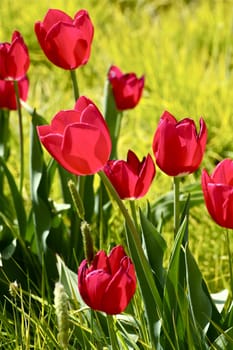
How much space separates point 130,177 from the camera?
123cm

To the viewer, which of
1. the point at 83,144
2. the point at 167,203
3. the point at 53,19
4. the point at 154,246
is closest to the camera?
the point at 83,144

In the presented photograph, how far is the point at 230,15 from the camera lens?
11.6 feet

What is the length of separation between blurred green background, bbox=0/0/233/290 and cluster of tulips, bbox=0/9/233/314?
59 centimetres

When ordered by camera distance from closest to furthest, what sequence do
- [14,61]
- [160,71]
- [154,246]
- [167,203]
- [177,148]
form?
[177,148] → [154,246] → [14,61] → [167,203] → [160,71]

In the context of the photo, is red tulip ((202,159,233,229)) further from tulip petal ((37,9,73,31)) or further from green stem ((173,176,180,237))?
tulip petal ((37,9,73,31))

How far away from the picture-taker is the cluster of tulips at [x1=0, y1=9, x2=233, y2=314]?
107 cm

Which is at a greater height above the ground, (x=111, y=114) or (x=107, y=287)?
(x=111, y=114)

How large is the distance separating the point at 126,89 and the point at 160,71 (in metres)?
1.32

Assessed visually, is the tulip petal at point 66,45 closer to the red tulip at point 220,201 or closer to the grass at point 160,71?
the red tulip at point 220,201

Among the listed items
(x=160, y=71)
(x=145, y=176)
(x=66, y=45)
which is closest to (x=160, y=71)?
(x=160, y=71)

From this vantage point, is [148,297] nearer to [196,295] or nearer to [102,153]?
[196,295]

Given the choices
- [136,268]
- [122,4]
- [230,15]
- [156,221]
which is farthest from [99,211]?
[122,4]

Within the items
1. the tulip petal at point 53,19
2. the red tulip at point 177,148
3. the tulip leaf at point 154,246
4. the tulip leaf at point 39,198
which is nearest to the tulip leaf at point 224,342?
the tulip leaf at point 154,246

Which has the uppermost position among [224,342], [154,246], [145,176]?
[145,176]
